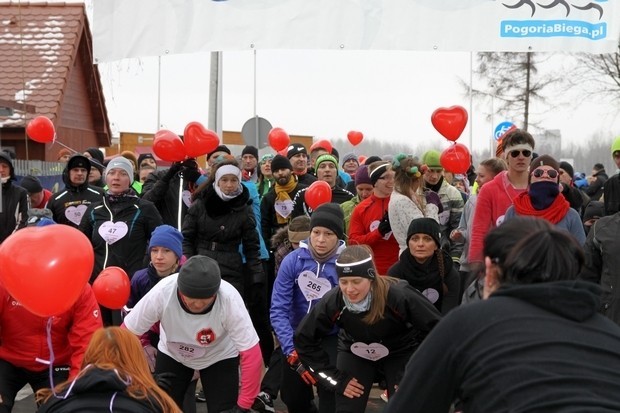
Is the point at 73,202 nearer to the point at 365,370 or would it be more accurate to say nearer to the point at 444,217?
the point at 444,217

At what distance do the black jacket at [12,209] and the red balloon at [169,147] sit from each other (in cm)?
158

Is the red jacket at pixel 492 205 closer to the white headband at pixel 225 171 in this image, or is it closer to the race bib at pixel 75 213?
the white headband at pixel 225 171

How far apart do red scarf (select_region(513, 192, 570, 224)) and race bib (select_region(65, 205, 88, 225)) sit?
181 inches

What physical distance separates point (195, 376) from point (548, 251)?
13.5 feet

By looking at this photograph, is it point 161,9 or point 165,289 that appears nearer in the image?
point 165,289

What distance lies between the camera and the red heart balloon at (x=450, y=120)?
893 centimetres

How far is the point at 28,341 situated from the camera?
5.48m

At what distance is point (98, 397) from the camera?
144 inches

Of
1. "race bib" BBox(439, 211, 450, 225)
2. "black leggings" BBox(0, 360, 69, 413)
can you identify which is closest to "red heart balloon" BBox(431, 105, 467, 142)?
"race bib" BBox(439, 211, 450, 225)

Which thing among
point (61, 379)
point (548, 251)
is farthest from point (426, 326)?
point (548, 251)

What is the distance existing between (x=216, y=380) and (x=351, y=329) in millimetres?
998

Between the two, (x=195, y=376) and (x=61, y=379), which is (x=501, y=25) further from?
(x=61, y=379)

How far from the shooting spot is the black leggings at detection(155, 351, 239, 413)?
6012 millimetres

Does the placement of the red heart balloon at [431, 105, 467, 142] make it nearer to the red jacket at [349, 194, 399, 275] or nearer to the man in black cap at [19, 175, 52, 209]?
the red jacket at [349, 194, 399, 275]
